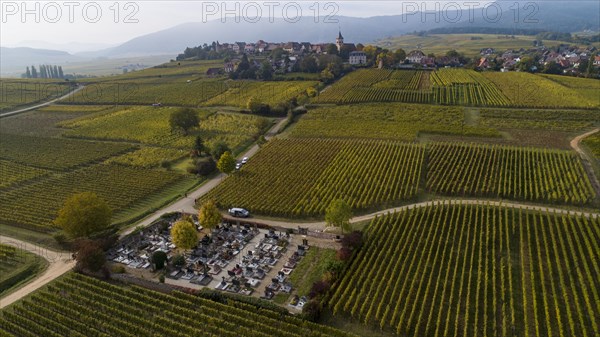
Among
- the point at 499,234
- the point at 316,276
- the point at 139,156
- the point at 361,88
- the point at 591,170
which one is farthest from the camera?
the point at 361,88

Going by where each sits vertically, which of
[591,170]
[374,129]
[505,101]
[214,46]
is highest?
[214,46]

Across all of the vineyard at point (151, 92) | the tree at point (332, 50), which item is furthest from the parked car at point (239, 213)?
the tree at point (332, 50)

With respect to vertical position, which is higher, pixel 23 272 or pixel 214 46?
pixel 214 46

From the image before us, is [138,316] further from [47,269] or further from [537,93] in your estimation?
[537,93]

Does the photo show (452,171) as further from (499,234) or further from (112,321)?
(112,321)

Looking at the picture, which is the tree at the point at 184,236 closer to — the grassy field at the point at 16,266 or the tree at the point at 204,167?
the grassy field at the point at 16,266

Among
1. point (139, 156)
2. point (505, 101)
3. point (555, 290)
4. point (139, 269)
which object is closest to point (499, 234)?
point (555, 290)
